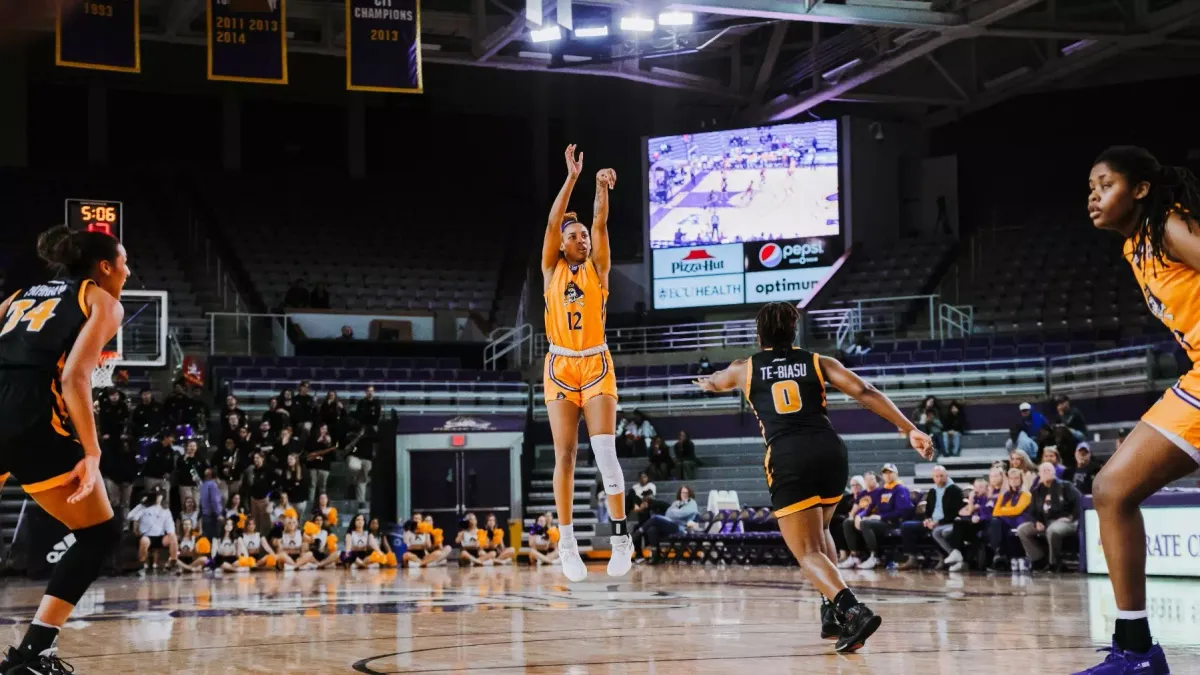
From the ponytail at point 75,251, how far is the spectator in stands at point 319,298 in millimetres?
23989

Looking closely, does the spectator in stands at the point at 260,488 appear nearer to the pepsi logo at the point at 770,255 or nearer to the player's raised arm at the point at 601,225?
the pepsi logo at the point at 770,255

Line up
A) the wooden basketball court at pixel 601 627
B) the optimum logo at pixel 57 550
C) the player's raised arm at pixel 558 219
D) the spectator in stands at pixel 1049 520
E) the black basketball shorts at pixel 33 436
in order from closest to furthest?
the black basketball shorts at pixel 33 436 → the wooden basketball court at pixel 601 627 → the player's raised arm at pixel 558 219 → the spectator in stands at pixel 1049 520 → the optimum logo at pixel 57 550

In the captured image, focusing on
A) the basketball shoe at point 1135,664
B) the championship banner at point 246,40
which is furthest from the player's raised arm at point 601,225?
the championship banner at point 246,40

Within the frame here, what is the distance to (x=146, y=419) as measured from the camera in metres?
21.5

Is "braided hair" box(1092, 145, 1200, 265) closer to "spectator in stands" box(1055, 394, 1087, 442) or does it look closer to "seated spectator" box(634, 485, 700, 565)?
"spectator in stands" box(1055, 394, 1087, 442)

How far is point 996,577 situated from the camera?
15.5m

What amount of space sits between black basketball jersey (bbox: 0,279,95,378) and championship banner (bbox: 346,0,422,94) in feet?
44.0

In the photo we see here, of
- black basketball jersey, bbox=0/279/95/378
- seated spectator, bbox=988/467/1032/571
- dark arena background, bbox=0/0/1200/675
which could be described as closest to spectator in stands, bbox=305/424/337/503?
dark arena background, bbox=0/0/1200/675

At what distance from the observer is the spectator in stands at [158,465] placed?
68.4 ft

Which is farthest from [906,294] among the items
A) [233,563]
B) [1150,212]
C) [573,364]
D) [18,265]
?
[1150,212]

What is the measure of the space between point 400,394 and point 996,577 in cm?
1370

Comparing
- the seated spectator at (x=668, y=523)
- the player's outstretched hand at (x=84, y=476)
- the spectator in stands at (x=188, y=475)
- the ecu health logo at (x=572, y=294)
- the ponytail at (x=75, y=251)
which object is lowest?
the seated spectator at (x=668, y=523)

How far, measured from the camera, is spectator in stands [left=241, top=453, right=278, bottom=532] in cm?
2169

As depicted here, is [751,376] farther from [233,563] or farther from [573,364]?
[233,563]
